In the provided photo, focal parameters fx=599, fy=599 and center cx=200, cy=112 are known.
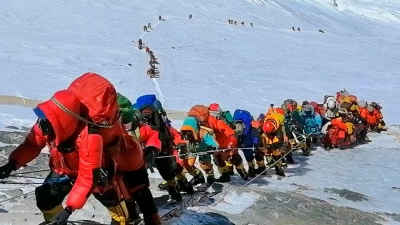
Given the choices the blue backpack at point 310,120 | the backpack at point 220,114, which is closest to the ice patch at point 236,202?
the backpack at point 220,114

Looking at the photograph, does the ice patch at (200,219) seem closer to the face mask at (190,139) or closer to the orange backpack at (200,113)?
the face mask at (190,139)

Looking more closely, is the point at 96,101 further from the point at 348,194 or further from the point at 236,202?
the point at 348,194

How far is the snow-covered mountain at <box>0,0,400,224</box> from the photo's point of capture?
1057cm

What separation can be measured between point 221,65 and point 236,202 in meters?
23.3

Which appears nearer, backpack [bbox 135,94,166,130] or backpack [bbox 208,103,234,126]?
backpack [bbox 135,94,166,130]

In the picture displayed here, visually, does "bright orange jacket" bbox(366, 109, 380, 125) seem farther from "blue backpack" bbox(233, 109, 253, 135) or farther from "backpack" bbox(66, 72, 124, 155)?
"backpack" bbox(66, 72, 124, 155)

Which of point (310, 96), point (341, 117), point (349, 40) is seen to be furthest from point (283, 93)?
point (349, 40)

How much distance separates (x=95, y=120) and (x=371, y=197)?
21.7 feet

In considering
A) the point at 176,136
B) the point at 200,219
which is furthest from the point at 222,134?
the point at 200,219

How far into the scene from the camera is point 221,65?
30.3 metres

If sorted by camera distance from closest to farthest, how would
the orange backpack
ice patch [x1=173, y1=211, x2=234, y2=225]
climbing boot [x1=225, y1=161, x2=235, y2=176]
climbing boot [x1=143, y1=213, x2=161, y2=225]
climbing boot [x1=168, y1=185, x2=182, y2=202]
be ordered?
climbing boot [x1=143, y1=213, x2=161, y2=225]
ice patch [x1=173, y1=211, x2=234, y2=225]
climbing boot [x1=168, y1=185, x2=182, y2=202]
the orange backpack
climbing boot [x1=225, y1=161, x2=235, y2=176]

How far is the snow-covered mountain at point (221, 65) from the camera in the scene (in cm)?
1057

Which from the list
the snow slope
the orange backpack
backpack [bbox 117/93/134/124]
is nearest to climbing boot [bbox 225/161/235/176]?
the orange backpack

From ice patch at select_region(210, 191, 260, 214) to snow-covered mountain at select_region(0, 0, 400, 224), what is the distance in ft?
0.06
